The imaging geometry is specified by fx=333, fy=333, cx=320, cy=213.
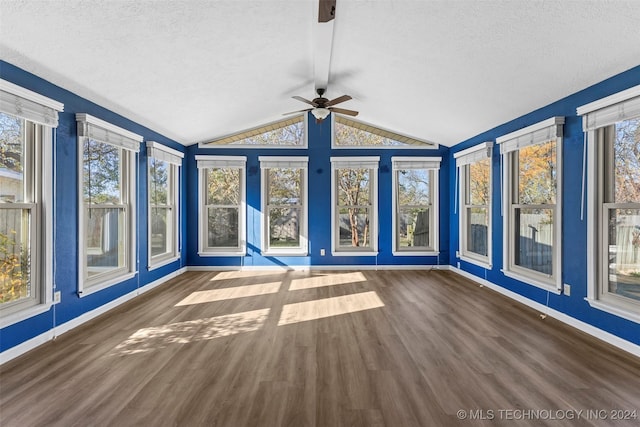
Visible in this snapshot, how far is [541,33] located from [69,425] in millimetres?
4167

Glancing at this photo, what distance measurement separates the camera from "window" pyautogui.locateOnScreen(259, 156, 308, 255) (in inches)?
252

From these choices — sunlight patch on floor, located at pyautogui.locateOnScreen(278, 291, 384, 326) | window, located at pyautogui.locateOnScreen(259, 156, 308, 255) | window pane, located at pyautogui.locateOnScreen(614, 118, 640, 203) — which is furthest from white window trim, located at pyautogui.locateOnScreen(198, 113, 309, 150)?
window pane, located at pyautogui.locateOnScreen(614, 118, 640, 203)

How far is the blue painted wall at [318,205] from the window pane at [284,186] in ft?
0.81

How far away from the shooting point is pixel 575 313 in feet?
11.1

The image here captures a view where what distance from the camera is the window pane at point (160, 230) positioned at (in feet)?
17.0

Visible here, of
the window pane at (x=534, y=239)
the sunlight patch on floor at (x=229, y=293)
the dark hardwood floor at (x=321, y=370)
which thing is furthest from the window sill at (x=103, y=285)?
the window pane at (x=534, y=239)

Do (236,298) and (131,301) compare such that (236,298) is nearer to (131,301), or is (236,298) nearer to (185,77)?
(131,301)

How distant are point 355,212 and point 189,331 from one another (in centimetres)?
396

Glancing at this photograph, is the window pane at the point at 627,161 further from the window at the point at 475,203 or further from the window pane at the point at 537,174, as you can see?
the window at the point at 475,203

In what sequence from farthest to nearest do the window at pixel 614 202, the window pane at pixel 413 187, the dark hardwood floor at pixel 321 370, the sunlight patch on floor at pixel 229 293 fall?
the window pane at pixel 413 187
the sunlight patch on floor at pixel 229 293
the window at pixel 614 202
the dark hardwood floor at pixel 321 370

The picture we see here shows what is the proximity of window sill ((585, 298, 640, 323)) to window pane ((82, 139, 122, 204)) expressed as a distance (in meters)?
5.25

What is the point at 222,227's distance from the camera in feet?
21.2

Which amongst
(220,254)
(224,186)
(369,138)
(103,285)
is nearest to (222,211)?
(224,186)

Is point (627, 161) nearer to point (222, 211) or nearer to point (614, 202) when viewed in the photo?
point (614, 202)
